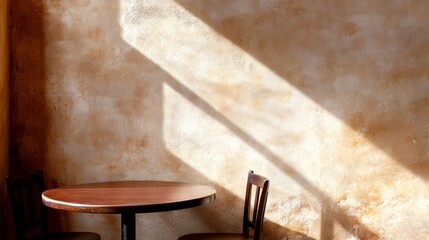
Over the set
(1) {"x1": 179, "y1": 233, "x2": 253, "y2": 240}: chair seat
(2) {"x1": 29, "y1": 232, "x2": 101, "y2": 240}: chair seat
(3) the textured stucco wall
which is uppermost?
(3) the textured stucco wall

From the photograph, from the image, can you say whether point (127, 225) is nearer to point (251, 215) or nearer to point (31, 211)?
point (31, 211)

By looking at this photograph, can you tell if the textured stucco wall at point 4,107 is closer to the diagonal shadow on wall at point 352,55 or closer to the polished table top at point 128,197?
the polished table top at point 128,197

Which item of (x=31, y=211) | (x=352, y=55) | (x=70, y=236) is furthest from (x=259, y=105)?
(x=31, y=211)

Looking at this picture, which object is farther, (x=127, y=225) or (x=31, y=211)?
(x=31, y=211)

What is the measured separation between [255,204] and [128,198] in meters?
1.10

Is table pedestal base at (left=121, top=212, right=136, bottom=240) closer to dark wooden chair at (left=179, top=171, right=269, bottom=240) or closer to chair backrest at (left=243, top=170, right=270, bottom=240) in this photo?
dark wooden chair at (left=179, top=171, right=269, bottom=240)

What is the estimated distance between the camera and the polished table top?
11.0ft

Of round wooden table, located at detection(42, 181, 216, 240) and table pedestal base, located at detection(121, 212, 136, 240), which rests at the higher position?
round wooden table, located at detection(42, 181, 216, 240)

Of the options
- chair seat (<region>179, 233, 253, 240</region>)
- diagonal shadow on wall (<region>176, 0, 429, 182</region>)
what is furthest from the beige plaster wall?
chair seat (<region>179, 233, 253, 240</region>)

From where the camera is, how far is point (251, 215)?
188 inches

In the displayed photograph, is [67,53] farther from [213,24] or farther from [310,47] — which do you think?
[310,47]

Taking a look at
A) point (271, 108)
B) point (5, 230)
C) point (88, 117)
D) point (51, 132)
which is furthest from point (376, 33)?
point (5, 230)

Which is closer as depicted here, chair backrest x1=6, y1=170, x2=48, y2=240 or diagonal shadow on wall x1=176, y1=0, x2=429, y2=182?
chair backrest x1=6, y1=170, x2=48, y2=240

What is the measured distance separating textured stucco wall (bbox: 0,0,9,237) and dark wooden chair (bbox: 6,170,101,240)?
20 cm
